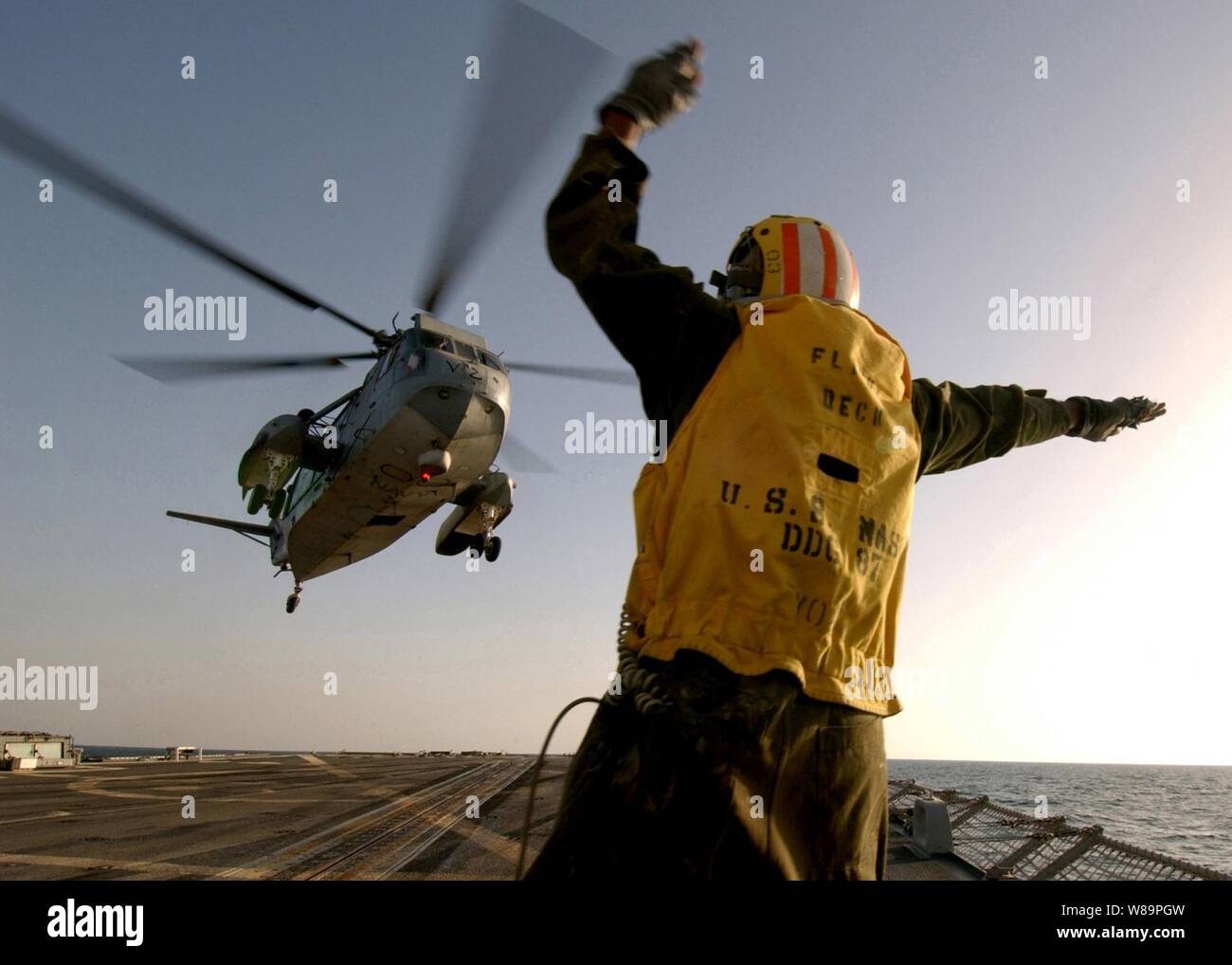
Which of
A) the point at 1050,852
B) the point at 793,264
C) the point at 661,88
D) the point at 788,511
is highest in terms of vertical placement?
the point at 661,88

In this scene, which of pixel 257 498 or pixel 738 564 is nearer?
pixel 738 564

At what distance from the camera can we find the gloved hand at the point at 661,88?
231cm

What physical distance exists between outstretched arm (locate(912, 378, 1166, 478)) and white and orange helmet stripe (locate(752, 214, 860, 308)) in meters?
0.55

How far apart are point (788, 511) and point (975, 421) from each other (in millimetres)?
1386

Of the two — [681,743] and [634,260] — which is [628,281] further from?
[681,743]

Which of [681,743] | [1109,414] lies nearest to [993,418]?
[1109,414]

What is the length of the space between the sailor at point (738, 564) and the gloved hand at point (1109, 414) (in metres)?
1.44

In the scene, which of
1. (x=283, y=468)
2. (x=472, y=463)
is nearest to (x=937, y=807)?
(x=472, y=463)

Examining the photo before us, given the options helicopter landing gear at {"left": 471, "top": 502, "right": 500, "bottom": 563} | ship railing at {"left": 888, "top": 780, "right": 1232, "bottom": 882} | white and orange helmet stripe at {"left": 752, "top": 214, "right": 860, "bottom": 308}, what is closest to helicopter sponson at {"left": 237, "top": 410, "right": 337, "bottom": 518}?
helicopter landing gear at {"left": 471, "top": 502, "right": 500, "bottom": 563}

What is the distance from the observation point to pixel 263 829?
12.4 meters

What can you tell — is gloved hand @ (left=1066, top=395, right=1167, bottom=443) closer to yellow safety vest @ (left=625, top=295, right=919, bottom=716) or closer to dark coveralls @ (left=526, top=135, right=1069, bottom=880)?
yellow safety vest @ (left=625, top=295, right=919, bottom=716)
